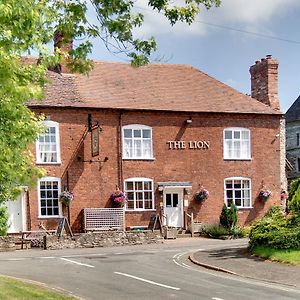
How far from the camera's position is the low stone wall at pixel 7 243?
85.6ft

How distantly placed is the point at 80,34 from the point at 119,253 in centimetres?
1382

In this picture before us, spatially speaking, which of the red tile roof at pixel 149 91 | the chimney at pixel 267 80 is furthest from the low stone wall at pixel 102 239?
the chimney at pixel 267 80

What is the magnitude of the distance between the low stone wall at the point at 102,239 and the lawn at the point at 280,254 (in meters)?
8.43

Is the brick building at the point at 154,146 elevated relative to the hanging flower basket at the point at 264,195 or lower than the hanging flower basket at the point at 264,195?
elevated

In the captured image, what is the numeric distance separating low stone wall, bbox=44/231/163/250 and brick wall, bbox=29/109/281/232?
4.14m

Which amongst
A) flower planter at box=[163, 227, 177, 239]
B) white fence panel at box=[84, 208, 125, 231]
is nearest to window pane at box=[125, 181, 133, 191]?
white fence panel at box=[84, 208, 125, 231]

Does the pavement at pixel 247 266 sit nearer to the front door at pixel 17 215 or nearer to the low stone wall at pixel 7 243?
the low stone wall at pixel 7 243

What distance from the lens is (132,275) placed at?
57.0 feet

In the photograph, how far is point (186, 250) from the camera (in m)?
24.9

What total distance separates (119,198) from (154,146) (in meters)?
3.65

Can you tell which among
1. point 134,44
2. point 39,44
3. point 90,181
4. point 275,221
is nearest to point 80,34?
point 134,44

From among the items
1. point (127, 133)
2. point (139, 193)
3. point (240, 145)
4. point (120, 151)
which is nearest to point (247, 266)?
point (139, 193)

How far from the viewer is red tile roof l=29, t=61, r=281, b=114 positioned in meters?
32.7

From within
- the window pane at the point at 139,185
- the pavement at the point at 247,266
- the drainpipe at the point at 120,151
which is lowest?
the pavement at the point at 247,266
